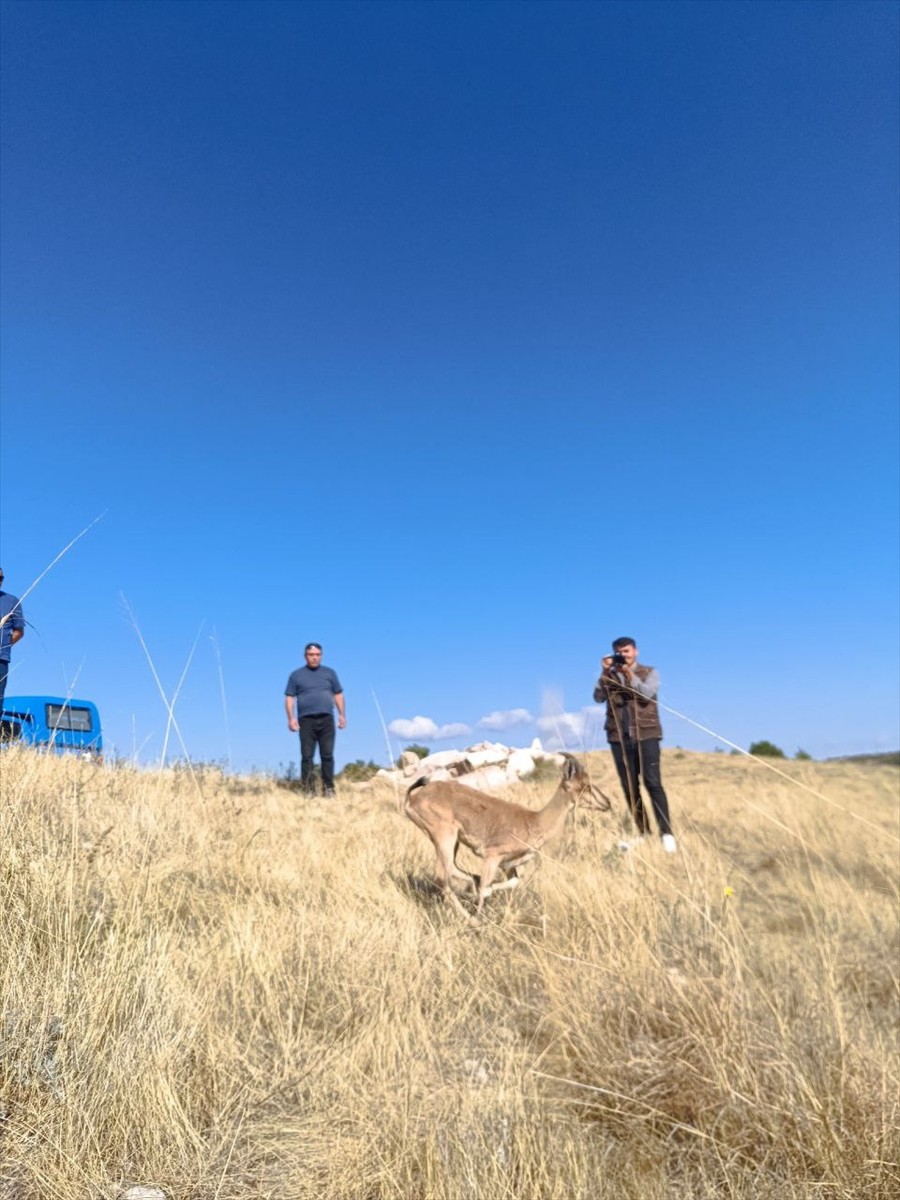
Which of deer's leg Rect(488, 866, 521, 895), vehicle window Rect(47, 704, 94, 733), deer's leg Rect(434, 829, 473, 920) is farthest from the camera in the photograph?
deer's leg Rect(434, 829, 473, 920)

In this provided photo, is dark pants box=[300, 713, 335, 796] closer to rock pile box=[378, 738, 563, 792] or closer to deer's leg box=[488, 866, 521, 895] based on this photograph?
rock pile box=[378, 738, 563, 792]

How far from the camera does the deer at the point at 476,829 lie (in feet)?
20.2

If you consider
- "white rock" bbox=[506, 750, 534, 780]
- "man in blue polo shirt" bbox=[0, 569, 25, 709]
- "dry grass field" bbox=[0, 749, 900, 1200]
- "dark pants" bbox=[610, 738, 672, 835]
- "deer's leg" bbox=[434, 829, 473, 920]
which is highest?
"white rock" bbox=[506, 750, 534, 780]

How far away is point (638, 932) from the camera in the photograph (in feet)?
14.3

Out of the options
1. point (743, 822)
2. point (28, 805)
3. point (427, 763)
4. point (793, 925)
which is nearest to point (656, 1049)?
point (28, 805)

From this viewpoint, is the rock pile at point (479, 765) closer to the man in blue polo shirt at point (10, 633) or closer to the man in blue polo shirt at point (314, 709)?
the man in blue polo shirt at point (314, 709)

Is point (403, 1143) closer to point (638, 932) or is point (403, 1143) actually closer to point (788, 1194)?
point (788, 1194)

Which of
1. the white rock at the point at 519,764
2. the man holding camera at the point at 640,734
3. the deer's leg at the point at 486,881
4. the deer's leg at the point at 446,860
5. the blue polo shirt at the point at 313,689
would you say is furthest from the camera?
the white rock at the point at 519,764

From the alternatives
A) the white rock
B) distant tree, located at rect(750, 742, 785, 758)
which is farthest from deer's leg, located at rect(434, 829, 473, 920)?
distant tree, located at rect(750, 742, 785, 758)

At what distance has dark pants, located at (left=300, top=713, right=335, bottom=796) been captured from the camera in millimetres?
12414

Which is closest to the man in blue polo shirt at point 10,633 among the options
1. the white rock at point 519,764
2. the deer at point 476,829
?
the deer at point 476,829

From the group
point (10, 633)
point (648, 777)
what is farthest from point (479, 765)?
point (10, 633)

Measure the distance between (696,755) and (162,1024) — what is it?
1963 cm

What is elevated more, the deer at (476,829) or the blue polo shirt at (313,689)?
the blue polo shirt at (313,689)
